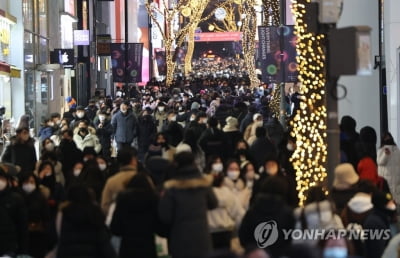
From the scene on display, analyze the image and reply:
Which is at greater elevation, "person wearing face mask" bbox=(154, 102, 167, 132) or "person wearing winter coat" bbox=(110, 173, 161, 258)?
"person wearing face mask" bbox=(154, 102, 167, 132)

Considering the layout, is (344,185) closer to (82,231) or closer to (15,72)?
(82,231)

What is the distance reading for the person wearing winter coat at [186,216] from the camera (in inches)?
383

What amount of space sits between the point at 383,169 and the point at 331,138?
4415 mm

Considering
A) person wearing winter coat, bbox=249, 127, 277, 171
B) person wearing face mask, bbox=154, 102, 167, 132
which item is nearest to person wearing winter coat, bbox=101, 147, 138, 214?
person wearing winter coat, bbox=249, 127, 277, 171

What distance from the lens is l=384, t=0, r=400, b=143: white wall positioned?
21.9 meters

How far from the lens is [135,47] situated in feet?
144

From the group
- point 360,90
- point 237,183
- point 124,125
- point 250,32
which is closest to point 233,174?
point 237,183

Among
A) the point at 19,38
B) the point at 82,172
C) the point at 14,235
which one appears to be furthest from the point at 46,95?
the point at 14,235

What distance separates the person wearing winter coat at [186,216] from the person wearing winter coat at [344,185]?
2.11 metres

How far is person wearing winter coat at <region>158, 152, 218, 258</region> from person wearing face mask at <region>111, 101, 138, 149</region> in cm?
1422

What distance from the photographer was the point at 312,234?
956 centimetres

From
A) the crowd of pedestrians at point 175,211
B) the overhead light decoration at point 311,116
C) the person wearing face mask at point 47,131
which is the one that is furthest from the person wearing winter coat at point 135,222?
the person wearing face mask at point 47,131

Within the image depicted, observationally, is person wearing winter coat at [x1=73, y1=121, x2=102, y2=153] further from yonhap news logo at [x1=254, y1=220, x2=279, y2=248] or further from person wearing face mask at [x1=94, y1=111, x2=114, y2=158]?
yonhap news logo at [x1=254, y1=220, x2=279, y2=248]

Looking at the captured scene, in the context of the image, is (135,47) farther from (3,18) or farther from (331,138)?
(331,138)
